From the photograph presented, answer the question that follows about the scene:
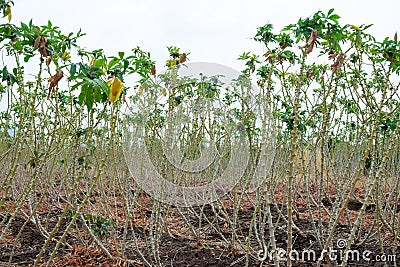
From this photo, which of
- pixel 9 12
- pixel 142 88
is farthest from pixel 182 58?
pixel 9 12

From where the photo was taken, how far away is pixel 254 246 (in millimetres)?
3746

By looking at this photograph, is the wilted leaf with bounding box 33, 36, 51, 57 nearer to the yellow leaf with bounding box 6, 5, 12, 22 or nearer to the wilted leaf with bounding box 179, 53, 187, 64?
the yellow leaf with bounding box 6, 5, 12, 22

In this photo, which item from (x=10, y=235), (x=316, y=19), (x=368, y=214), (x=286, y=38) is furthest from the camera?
(x=368, y=214)

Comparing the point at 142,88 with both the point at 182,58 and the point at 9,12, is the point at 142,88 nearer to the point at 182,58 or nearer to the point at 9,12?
the point at 182,58

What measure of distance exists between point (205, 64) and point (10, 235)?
9.80 ft

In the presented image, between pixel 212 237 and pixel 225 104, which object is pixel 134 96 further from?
pixel 212 237

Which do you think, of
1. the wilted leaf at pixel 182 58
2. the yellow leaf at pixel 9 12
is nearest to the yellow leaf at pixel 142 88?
the wilted leaf at pixel 182 58

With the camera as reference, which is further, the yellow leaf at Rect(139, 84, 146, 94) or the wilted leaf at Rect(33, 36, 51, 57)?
the yellow leaf at Rect(139, 84, 146, 94)

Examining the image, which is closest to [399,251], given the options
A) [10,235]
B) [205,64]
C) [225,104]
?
[225,104]

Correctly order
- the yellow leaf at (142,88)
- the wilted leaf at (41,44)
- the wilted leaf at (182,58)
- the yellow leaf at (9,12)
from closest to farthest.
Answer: the wilted leaf at (41,44)
the yellow leaf at (9,12)
the wilted leaf at (182,58)
the yellow leaf at (142,88)

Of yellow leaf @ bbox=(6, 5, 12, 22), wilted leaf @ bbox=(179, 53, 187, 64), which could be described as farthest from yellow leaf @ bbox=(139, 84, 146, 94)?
yellow leaf @ bbox=(6, 5, 12, 22)

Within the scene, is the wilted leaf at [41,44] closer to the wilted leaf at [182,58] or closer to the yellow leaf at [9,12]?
the yellow leaf at [9,12]

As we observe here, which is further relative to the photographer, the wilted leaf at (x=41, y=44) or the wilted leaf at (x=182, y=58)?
the wilted leaf at (x=182, y=58)

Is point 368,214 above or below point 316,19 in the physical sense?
below
